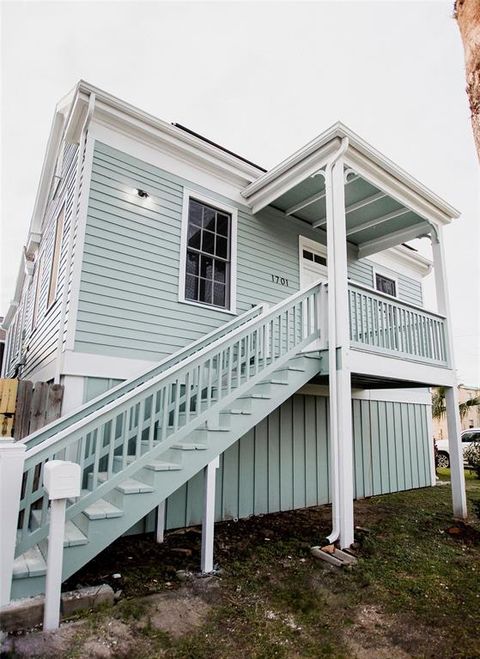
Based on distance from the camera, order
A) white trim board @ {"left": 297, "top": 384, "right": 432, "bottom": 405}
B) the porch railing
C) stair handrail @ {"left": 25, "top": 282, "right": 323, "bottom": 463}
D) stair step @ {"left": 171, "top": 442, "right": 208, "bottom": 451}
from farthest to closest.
A: white trim board @ {"left": 297, "top": 384, "right": 432, "bottom": 405}, the porch railing, stair step @ {"left": 171, "top": 442, "right": 208, "bottom": 451}, stair handrail @ {"left": 25, "top": 282, "right": 323, "bottom": 463}

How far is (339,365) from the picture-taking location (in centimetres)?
478

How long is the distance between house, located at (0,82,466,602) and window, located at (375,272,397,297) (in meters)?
1.47

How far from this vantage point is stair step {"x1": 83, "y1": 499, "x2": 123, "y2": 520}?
9.82 ft

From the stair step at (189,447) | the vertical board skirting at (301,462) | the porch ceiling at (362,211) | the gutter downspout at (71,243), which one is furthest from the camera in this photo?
the porch ceiling at (362,211)

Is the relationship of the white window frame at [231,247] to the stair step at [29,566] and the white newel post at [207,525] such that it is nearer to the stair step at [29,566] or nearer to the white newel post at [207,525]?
the white newel post at [207,525]

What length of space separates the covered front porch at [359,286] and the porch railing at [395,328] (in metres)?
0.02

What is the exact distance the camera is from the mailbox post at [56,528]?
251 cm

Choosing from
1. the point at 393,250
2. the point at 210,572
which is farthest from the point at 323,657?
the point at 393,250

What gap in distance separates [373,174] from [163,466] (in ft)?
15.8

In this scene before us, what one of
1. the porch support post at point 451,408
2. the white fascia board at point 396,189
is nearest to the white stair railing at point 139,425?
the white fascia board at point 396,189

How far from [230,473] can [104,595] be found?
2892 mm

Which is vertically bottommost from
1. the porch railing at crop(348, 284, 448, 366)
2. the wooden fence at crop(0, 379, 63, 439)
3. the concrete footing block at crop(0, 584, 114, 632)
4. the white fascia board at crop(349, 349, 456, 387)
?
the concrete footing block at crop(0, 584, 114, 632)

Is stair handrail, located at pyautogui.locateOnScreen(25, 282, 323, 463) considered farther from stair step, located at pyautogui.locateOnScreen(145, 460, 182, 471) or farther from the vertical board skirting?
Result: the vertical board skirting

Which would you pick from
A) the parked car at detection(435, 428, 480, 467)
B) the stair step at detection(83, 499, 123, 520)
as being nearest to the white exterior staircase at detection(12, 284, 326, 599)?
the stair step at detection(83, 499, 123, 520)
